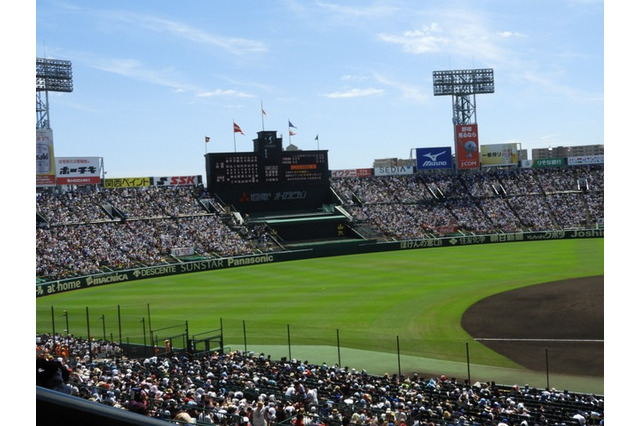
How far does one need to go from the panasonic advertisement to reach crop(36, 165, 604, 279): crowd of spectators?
1755 millimetres

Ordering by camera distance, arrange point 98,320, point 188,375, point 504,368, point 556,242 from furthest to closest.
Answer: point 556,242 < point 98,320 < point 504,368 < point 188,375

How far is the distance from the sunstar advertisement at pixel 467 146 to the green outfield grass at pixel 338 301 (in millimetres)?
27987

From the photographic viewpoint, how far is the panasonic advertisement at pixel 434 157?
88.4m

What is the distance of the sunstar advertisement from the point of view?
88312 mm

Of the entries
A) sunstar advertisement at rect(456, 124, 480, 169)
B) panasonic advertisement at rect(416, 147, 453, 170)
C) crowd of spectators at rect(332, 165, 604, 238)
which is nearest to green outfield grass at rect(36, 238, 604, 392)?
crowd of spectators at rect(332, 165, 604, 238)

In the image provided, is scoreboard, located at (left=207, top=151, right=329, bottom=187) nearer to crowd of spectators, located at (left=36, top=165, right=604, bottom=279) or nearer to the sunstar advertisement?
crowd of spectators, located at (left=36, top=165, right=604, bottom=279)

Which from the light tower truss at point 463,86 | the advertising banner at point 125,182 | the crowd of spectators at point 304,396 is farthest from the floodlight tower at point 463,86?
the crowd of spectators at point 304,396

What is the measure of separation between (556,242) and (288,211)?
31074mm

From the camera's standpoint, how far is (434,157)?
88.8 m

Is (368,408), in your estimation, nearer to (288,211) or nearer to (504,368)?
(504,368)

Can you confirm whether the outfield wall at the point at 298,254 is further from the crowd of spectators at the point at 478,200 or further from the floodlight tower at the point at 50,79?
the floodlight tower at the point at 50,79

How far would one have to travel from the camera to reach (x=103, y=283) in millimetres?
51594

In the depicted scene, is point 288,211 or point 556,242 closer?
point 556,242

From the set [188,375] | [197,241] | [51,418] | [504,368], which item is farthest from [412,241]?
[51,418]
